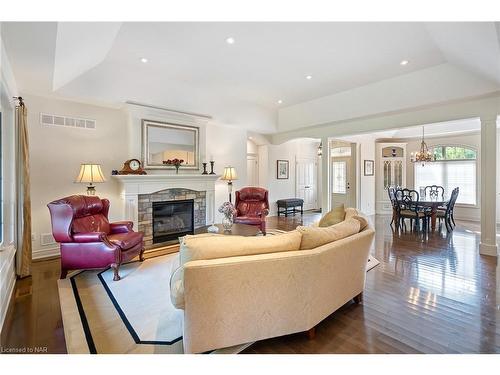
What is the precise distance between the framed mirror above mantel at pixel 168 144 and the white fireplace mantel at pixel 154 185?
327mm

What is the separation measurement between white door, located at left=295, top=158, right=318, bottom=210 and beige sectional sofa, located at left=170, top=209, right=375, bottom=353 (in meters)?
7.79

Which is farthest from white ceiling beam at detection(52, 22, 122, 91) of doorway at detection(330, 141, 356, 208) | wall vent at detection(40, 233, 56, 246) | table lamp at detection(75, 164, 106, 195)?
doorway at detection(330, 141, 356, 208)

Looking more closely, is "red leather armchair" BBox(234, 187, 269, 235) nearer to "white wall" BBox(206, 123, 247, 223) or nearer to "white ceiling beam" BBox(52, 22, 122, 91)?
"white wall" BBox(206, 123, 247, 223)

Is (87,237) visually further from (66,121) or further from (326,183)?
(326,183)

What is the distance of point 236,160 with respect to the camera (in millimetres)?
7324

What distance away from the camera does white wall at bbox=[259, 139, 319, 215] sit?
8.77 m

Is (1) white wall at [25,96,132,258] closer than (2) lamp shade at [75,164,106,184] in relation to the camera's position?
No

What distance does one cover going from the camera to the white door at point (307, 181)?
392 inches

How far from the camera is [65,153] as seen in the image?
461 centimetres

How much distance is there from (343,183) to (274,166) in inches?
103
